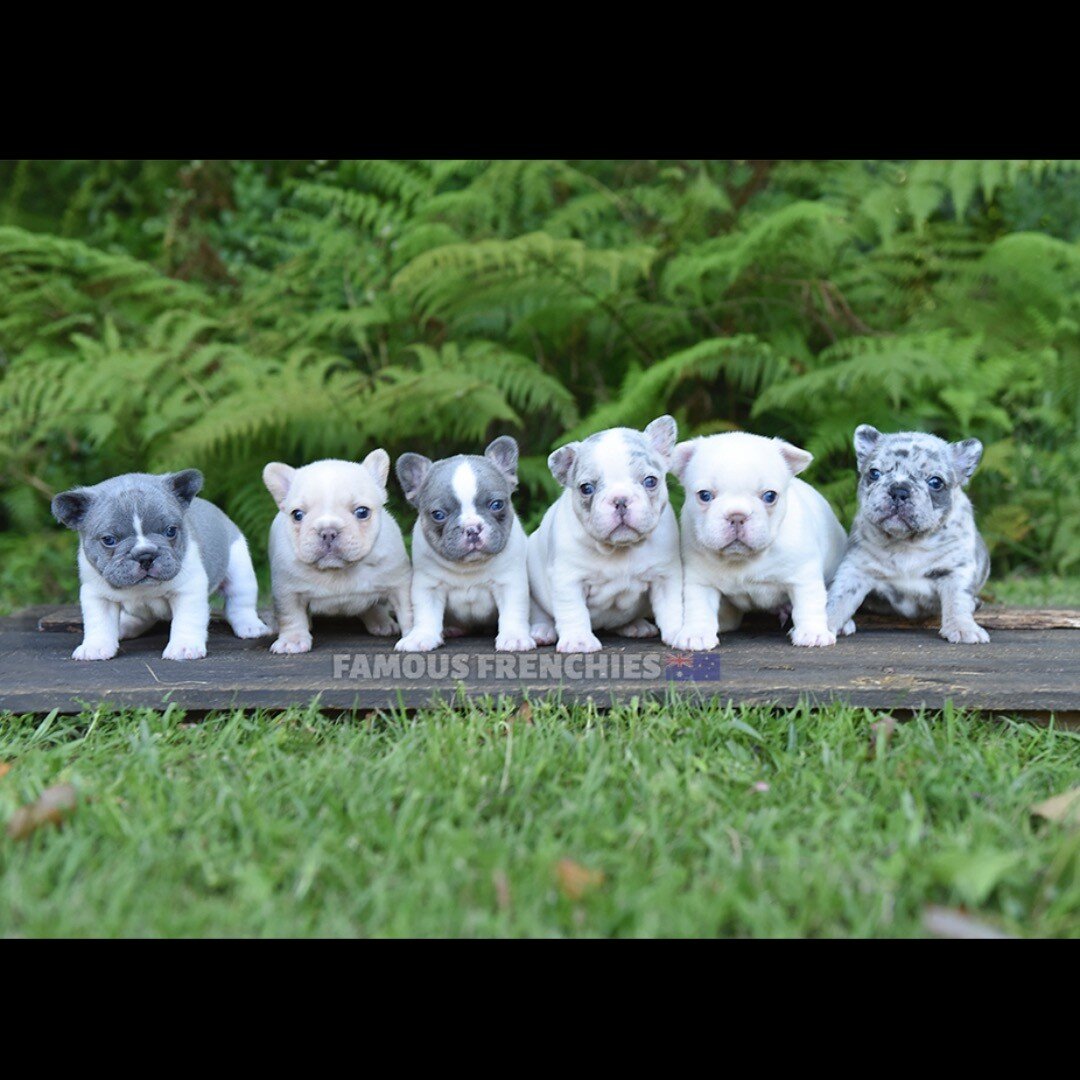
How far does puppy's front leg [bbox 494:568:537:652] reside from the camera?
5199 mm

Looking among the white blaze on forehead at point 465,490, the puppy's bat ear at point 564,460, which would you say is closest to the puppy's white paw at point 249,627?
the white blaze on forehead at point 465,490

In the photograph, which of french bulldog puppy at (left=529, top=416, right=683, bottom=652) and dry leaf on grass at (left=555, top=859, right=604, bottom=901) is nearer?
dry leaf on grass at (left=555, top=859, right=604, bottom=901)

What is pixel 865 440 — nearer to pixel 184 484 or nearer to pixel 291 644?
pixel 291 644

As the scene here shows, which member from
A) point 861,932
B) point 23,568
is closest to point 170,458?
point 23,568

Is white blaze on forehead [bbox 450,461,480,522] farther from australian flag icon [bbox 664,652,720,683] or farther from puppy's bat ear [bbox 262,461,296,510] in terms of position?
australian flag icon [bbox 664,652,720,683]

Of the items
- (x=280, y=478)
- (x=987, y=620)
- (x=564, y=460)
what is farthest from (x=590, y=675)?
(x=987, y=620)

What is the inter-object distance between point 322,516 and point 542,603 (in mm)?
1198

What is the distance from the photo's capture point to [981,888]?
2.98 meters

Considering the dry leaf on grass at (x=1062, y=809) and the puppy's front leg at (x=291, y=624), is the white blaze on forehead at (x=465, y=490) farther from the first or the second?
the dry leaf on grass at (x=1062, y=809)

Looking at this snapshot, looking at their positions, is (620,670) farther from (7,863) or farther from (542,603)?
(7,863)

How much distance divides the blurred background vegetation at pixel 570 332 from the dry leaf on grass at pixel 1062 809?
4.13 meters

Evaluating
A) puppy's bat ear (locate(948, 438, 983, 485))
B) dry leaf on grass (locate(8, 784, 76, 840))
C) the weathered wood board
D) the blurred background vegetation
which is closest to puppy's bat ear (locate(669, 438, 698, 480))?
the weathered wood board

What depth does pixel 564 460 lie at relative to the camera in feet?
16.8

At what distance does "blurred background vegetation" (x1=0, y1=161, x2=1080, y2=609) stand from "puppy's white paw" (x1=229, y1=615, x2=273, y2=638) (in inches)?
76.1
